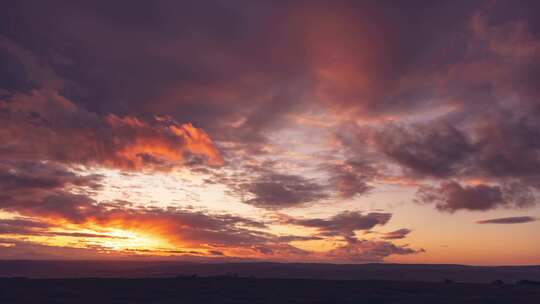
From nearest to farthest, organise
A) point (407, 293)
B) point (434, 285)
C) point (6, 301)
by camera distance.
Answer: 1. point (6, 301)
2. point (407, 293)
3. point (434, 285)

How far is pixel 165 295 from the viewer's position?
21875mm

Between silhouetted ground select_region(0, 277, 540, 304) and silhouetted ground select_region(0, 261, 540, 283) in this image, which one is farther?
silhouetted ground select_region(0, 261, 540, 283)

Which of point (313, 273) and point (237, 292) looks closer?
point (237, 292)

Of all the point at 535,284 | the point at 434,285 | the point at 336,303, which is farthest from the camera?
the point at 535,284

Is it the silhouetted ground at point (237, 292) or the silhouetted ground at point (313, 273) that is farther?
the silhouetted ground at point (313, 273)

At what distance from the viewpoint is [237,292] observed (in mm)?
23344

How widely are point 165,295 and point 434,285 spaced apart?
17370 millimetres

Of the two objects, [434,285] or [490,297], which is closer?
[490,297]

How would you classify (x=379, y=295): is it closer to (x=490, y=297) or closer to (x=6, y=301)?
(x=490, y=297)

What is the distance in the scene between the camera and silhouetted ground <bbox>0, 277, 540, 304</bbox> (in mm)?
20625

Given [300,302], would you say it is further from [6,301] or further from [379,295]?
[6,301]

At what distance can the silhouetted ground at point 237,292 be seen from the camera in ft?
67.7

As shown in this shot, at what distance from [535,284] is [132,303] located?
92.4 ft

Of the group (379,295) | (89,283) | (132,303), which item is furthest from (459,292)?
(89,283)
